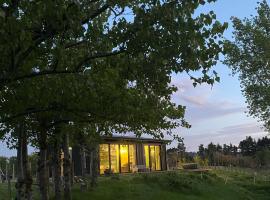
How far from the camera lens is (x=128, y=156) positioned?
169 ft

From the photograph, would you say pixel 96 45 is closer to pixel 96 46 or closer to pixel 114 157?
pixel 96 46

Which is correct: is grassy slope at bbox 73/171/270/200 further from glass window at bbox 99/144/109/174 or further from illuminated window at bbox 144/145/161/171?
illuminated window at bbox 144/145/161/171

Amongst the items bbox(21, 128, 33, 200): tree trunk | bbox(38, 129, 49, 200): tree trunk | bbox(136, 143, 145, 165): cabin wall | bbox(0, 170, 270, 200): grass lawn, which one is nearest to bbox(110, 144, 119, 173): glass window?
bbox(136, 143, 145, 165): cabin wall

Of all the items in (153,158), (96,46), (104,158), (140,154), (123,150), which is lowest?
(153,158)

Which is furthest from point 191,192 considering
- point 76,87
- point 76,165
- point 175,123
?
point 76,87

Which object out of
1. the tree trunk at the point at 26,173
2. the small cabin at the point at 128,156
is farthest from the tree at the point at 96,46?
the small cabin at the point at 128,156

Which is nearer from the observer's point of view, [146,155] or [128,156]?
[128,156]

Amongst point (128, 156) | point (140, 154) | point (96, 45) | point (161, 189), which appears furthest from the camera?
point (140, 154)

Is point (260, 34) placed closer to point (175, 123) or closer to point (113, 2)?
point (175, 123)

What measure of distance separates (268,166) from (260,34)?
67.8 m

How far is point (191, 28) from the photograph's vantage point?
10680mm

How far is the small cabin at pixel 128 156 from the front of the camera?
47.7m

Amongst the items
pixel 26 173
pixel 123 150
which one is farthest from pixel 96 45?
pixel 123 150

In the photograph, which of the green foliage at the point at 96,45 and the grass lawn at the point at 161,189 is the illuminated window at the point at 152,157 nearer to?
the grass lawn at the point at 161,189
